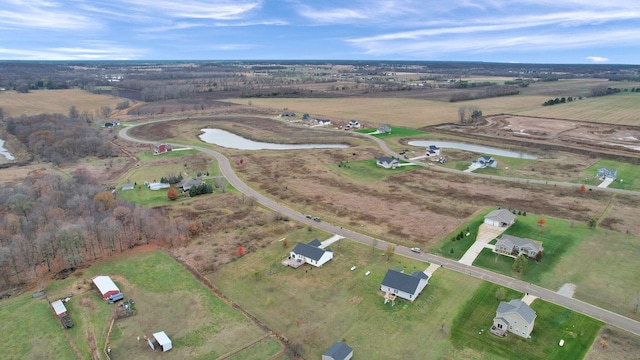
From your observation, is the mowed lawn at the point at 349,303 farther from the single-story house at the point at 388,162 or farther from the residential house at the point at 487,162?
the residential house at the point at 487,162

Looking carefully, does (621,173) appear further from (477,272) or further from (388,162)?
(477,272)

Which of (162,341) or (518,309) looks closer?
(162,341)

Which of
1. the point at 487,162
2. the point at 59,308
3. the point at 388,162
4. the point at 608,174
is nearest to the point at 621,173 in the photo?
the point at 608,174

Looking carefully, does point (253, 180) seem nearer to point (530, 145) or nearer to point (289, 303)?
point (289, 303)

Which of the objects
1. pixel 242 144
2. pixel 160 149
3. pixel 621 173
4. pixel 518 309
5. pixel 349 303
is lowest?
pixel 349 303

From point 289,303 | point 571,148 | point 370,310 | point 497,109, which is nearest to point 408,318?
point 370,310

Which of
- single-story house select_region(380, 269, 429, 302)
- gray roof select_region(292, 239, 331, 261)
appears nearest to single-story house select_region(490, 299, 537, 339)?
single-story house select_region(380, 269, 429, 302)

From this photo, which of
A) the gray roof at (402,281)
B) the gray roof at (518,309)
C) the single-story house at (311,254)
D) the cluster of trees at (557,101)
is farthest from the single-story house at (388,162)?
the cluster of trees at (557,101)
